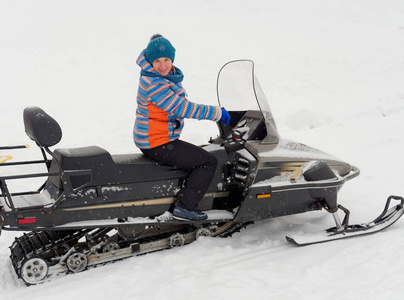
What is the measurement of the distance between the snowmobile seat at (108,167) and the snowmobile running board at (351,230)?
1.30 meters

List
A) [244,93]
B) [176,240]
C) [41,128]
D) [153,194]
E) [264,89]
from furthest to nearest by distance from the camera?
1. [264,89]
2. [244,93]
3. [176,240]
4. [153,194]
5. [41,128]

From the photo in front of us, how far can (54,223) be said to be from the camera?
12.6ft

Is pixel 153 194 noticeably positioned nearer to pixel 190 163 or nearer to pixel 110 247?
pixel 190 163

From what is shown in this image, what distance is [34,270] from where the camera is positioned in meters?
3.79

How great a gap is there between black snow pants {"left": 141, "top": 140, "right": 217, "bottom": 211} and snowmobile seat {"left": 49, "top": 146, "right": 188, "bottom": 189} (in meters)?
0.09

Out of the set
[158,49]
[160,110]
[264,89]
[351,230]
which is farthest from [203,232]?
[264,89]

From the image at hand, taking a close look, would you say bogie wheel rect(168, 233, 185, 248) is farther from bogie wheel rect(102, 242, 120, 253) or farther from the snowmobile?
bogie wheel rect(102, 242, 120, 253)

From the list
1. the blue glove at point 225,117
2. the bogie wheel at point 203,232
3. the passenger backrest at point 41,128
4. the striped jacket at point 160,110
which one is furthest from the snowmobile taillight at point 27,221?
the blue glove at point 225,117

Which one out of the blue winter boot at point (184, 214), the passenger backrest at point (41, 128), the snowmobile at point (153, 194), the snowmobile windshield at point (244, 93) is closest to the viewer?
the passenger backrest at point (41, 128)

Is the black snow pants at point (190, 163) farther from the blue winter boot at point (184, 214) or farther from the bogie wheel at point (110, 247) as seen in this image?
the bogie wheel at point (110, 247)

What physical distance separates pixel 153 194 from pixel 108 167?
0.49m

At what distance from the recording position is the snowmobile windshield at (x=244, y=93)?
4.59 m

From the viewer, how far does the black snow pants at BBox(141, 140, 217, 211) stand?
4148 millimetres

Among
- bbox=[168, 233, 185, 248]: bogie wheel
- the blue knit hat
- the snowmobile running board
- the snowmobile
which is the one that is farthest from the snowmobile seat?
the snowmobile running board
